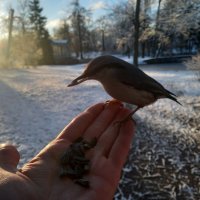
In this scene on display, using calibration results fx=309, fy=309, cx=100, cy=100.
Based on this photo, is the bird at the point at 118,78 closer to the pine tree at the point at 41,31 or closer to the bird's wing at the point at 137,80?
the bird's wing at the point at 137,80

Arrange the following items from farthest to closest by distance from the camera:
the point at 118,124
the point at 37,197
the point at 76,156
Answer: the point at 118,124, the point at 76,156, the point at 37,197

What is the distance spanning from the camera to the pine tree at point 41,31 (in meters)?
36.6

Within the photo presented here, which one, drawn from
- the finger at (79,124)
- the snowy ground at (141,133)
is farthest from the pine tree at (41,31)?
the finger at (79,124)

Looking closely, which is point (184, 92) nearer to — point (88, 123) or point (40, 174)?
point (88, 123)

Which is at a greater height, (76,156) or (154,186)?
(76,156)

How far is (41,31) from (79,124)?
127 ft

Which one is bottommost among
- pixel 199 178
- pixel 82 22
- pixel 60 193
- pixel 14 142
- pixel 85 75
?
pixel 199 178

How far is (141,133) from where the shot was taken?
7.65 meters

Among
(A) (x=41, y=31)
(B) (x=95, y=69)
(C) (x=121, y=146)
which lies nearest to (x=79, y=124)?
(C) (x=121, y=146)

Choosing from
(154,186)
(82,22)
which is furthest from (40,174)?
(82,22)

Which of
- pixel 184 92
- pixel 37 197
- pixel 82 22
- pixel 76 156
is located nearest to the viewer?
pixel 37 197

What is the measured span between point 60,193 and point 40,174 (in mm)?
223

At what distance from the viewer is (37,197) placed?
6.75ft

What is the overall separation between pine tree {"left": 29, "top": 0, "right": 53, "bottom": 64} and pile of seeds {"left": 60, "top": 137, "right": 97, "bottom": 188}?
3394 cm
